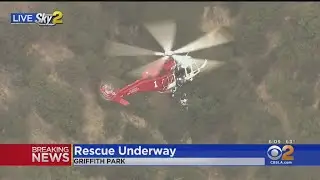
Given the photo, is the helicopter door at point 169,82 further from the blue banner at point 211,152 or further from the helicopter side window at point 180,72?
the blue banner at point 211,152

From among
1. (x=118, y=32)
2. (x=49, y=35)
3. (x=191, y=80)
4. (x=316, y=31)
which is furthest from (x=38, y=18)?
(x=316, y=31)

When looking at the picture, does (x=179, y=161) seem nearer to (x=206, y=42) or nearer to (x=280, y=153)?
(x=280, y=153)

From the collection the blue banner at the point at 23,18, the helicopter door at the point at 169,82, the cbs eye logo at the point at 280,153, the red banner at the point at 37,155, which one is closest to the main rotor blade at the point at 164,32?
the helicopter door at the point at 169,82

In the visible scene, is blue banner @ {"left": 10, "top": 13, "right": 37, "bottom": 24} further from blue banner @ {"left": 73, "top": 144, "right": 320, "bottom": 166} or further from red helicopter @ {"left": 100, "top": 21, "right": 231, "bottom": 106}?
blue banner @ {"left": 73, "top": 144, "right": 320, "bottom": 166}

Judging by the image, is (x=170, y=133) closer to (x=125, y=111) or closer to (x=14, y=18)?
(x=125, y=111)

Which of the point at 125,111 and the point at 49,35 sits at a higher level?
the point at 49,35

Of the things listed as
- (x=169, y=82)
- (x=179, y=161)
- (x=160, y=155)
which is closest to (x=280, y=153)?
(x=179, y=161)
